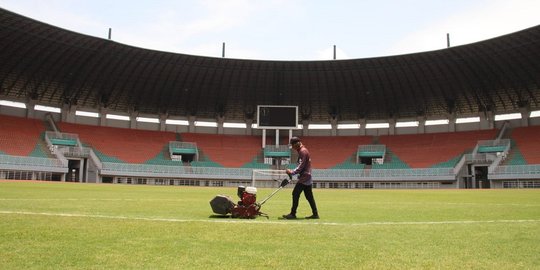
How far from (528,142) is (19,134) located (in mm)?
65525

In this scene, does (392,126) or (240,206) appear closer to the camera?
(240,206)

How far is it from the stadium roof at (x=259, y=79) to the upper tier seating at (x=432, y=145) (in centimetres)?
394

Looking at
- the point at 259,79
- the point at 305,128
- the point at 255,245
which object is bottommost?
the point at 255,245

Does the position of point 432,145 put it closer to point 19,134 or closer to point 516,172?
point 516,172

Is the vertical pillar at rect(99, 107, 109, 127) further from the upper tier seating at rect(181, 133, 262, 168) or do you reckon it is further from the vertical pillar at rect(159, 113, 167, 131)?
the upper tier seating at rect(181, 133, 262, 168)

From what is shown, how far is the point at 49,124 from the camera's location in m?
61.5

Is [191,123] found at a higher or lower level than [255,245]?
higher

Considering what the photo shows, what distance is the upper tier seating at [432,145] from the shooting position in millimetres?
60688

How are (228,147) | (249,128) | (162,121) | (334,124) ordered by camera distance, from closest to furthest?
(228,147) < (162,121) < (334,124) < (249,128)

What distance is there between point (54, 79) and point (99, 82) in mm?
5765

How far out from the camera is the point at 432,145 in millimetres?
64688

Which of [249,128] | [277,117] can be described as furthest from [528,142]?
[249,128]

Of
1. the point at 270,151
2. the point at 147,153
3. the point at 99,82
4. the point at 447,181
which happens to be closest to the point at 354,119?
the point at 270,151

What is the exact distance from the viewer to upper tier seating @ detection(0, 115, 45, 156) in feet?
172
